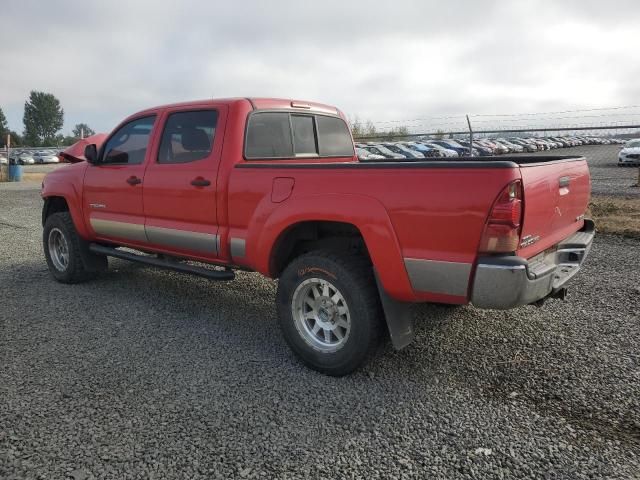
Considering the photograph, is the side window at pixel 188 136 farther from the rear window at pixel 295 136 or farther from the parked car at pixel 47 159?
the parked car at pixel 47 159

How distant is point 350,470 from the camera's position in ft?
7.97

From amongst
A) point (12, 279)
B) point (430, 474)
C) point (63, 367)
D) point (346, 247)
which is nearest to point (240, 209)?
point (346, 247)

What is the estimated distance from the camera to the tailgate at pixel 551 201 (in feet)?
9.24

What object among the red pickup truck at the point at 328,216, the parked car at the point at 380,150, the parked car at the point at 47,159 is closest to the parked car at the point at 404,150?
the parked car at the point at 380,150

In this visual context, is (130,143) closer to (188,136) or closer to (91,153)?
(91,153)

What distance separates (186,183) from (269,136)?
83 centimetres

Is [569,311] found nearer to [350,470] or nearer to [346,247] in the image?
[346,247]

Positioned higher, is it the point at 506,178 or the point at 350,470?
the point at 506,178

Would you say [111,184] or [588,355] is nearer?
[588,355]

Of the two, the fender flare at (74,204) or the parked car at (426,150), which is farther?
the parked car at (426,150)

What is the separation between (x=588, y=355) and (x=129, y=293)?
174 inches

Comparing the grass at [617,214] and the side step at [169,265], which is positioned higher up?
the side step at [169,265]

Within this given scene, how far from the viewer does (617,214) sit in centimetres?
916

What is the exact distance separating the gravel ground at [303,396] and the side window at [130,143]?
1482 mm
